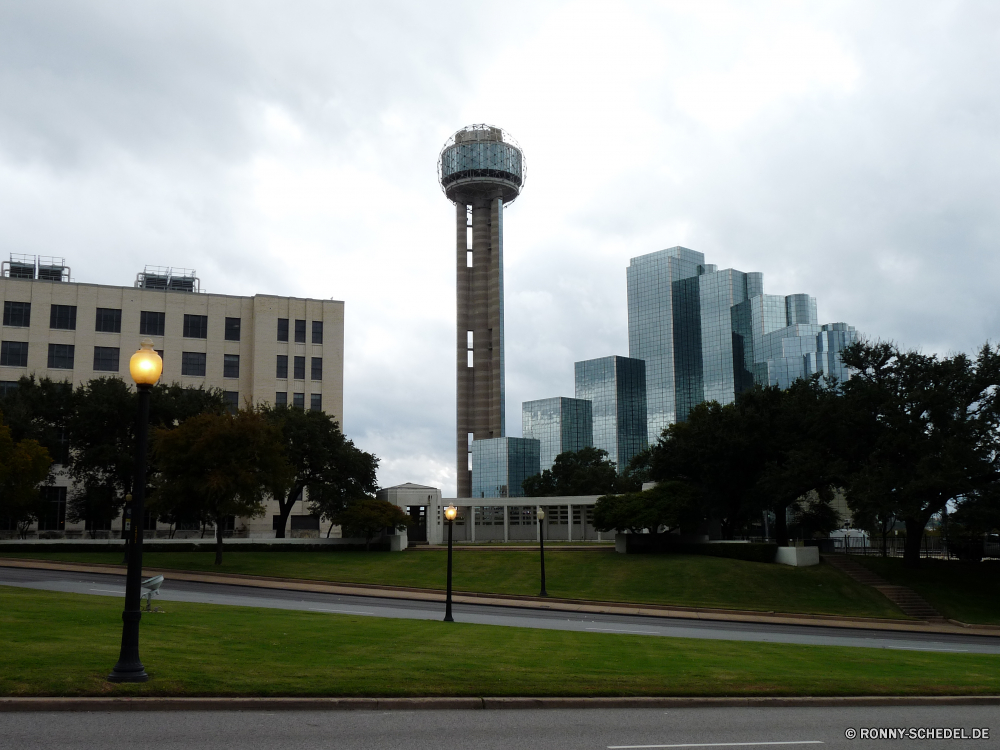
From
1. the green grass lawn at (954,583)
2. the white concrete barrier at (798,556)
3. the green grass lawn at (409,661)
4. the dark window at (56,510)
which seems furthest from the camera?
the dark window at (56,510)

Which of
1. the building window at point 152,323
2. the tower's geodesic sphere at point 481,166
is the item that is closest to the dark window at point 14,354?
the building window at point 152,323

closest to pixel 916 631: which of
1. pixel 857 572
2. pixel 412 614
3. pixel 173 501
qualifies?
pixel 857 572

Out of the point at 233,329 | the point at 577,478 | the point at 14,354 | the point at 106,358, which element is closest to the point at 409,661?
the point at 233,329

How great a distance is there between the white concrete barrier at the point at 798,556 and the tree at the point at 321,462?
3282 cm

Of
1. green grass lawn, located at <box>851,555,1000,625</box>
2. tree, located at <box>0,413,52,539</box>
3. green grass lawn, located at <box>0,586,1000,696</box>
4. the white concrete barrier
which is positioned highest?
tree, located at <box>0,413,52,539</box>

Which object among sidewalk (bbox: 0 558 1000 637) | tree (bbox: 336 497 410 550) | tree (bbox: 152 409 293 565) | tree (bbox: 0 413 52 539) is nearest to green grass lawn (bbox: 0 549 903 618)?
sidewalk (bbox: 0 558 1000 637)

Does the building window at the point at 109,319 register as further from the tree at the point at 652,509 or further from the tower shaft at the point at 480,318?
the tower shaft at the point at 480,318

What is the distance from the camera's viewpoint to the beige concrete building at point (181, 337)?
80.9 metres

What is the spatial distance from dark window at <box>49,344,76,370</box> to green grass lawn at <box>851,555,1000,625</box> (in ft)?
242

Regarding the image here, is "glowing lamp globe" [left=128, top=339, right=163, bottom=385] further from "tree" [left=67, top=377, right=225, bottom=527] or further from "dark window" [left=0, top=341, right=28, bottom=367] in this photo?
"dark window" [left=0, top=341, right=28, bottom=367]

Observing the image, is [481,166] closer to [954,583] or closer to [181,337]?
[181,337]

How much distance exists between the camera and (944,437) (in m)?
47.5

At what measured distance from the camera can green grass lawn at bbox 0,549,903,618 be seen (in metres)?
44.3

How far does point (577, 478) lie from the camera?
121m
